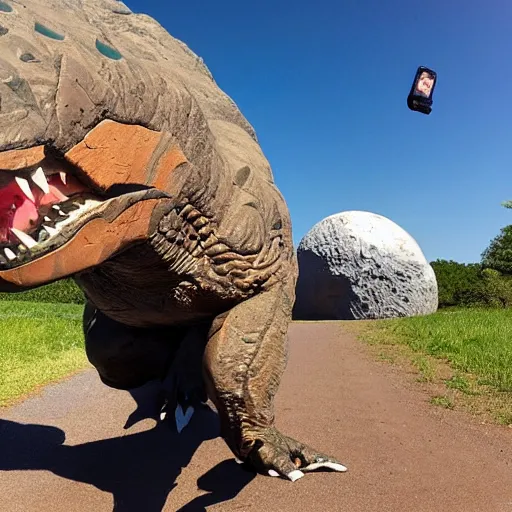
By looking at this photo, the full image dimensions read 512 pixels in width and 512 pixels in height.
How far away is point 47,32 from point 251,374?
1443 mm

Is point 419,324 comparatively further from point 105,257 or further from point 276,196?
point 105,257

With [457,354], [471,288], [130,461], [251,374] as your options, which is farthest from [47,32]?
[471,288]

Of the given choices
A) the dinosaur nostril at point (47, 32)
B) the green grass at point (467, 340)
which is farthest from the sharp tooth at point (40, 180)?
the green grass at point (467, 340)

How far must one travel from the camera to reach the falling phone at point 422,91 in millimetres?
5480

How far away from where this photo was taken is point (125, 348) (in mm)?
3174

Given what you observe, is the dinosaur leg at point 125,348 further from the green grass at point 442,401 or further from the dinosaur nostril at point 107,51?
the green grass at point 442,401

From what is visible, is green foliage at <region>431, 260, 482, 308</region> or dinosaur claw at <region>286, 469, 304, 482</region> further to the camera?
green foliage at <region>431, 260, 482, 308</region>

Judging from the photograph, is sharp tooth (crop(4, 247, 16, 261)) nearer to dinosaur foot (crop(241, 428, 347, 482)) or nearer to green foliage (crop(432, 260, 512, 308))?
dinosaur foot (crop(241, 428, 347, 482))

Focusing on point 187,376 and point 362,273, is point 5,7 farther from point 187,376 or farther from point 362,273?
point 362,273

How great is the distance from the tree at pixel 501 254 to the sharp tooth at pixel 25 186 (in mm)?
18748

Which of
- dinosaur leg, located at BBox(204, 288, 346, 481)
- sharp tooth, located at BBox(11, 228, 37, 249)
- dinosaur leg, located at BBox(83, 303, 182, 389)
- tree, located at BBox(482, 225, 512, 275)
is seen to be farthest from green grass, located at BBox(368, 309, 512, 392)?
tree, located at BBox(482, 225, 512, 275)

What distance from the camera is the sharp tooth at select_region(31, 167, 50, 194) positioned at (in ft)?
4.39

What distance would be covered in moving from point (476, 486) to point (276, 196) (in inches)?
79.3

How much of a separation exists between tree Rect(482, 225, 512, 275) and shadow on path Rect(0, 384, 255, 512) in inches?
637
